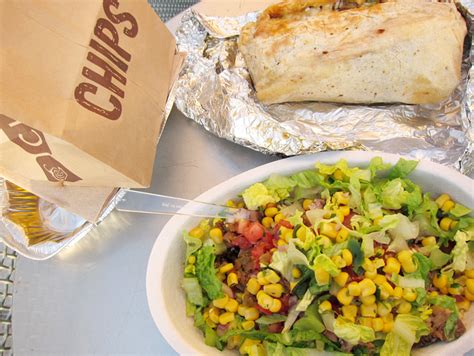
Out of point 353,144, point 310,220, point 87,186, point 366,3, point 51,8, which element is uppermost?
point 51,8

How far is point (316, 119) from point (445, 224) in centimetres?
52

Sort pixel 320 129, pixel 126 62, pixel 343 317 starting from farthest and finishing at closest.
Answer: pixel 320 129, pixel 126 62, pixel 343 317

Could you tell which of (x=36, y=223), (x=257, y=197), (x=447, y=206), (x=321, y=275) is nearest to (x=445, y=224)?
(x=447, y=206)

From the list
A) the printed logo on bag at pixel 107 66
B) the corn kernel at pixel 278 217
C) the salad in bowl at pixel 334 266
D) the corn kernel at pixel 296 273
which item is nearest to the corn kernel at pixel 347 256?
the salad in bowl at pixel 334 266

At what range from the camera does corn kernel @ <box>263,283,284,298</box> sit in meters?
1.07

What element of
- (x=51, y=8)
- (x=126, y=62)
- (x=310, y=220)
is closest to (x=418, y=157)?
(x=310, y=220)

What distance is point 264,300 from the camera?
1064mm

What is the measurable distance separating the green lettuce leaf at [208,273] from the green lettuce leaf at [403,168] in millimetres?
529

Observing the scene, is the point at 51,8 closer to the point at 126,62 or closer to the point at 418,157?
the point at 126,62

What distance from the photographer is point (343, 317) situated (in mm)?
1020

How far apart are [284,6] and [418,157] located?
2.16 ft

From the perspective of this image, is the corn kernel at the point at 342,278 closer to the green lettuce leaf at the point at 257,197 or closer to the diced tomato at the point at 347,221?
the diced tomato at the point at 347,221

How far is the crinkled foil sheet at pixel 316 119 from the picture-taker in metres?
1.33

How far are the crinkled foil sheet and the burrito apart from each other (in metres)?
0.04
